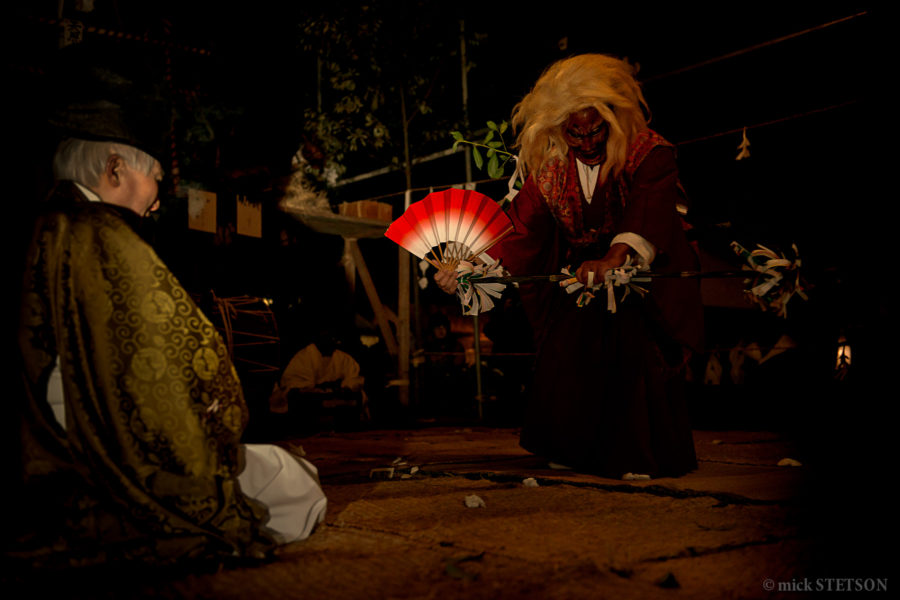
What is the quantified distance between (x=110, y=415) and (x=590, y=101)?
2.95 meters

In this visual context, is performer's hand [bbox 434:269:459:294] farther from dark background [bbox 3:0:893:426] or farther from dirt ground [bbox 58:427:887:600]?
dark background [bbox 3:0:893:426]

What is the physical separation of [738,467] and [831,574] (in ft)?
7.86

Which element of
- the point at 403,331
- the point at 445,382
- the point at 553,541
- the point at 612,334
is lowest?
the point at 553,541

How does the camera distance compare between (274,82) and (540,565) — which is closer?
(540,565)

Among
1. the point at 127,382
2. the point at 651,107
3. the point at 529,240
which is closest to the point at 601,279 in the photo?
the point at 529,240

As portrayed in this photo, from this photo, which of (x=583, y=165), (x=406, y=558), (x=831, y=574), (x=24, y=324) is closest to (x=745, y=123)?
(x=583, y=165)

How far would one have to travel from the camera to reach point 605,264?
3.37m

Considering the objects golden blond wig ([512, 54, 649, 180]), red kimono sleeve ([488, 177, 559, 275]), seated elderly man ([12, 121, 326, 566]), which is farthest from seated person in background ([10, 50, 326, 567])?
golden blond wig ([512, 54, 649, 180])

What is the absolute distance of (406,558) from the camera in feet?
7.12

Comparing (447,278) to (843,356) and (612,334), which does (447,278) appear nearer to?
(612,334)

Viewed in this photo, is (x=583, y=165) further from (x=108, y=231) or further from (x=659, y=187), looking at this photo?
(x=108, y=231)

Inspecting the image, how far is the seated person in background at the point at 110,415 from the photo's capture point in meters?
1.92

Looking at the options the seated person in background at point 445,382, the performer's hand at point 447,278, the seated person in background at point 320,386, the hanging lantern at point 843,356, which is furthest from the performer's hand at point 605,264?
the seated person in background at point 445,382

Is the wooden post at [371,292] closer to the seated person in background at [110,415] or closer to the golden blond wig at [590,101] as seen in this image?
the golden blond wig at [590,101]
